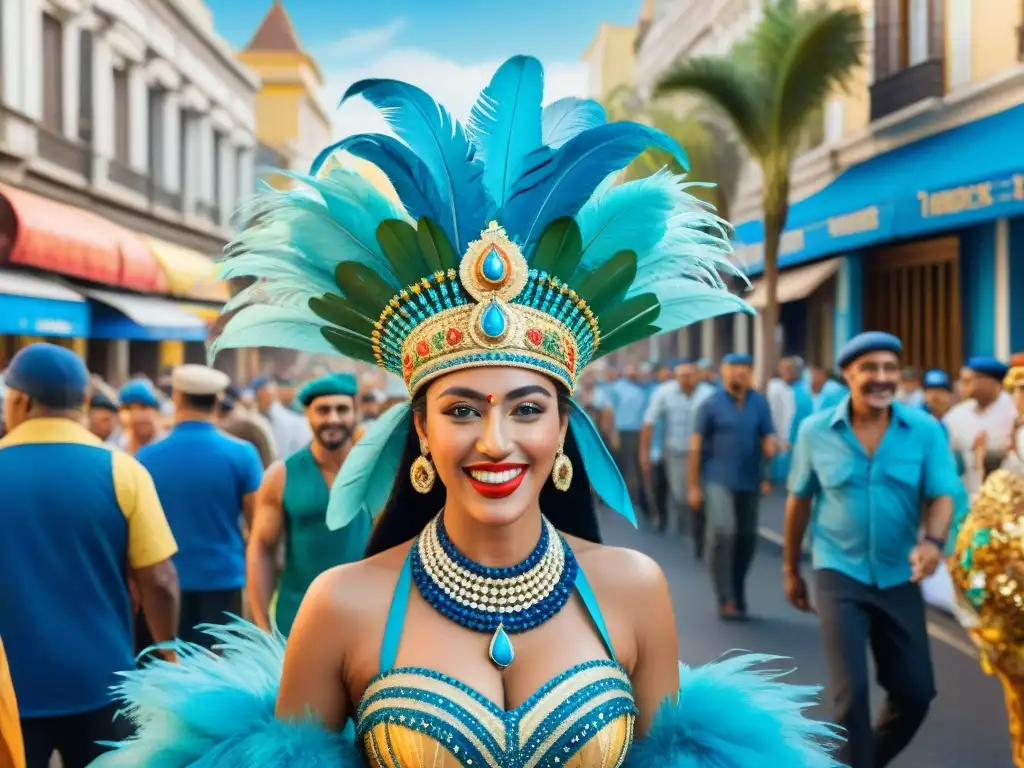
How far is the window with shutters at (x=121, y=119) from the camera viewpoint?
26.8 m

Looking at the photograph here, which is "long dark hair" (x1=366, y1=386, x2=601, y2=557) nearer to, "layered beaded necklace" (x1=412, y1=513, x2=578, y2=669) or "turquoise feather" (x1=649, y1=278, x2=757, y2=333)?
"layered beaded necklace" (x1=412, y1=513, x2=578, y2=669)

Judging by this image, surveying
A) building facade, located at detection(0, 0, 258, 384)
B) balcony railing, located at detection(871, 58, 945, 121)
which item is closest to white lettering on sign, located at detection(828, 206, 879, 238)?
balcony railing, located at detection(871, 58, 945, 121)

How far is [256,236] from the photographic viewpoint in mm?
2883

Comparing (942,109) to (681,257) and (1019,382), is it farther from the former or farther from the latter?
(681,257)

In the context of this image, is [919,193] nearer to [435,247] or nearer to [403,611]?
[435,247]

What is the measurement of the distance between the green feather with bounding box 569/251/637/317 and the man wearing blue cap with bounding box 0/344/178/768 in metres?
2.36

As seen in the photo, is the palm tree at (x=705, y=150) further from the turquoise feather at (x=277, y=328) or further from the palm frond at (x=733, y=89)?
the turquoise feather at (x=277, y=328)

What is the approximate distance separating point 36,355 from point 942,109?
594 inches

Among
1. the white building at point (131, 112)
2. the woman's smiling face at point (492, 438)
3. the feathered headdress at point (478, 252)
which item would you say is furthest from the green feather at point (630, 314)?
the white building at point (131, 112)

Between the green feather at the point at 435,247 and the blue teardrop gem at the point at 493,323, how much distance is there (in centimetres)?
15

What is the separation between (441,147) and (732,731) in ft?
4.73

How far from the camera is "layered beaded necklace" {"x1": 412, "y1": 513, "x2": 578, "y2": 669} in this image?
2.76 metres

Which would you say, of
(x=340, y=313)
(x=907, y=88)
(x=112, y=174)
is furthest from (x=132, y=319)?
(x=340, y=313)

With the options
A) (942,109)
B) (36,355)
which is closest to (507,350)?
(36,355)
